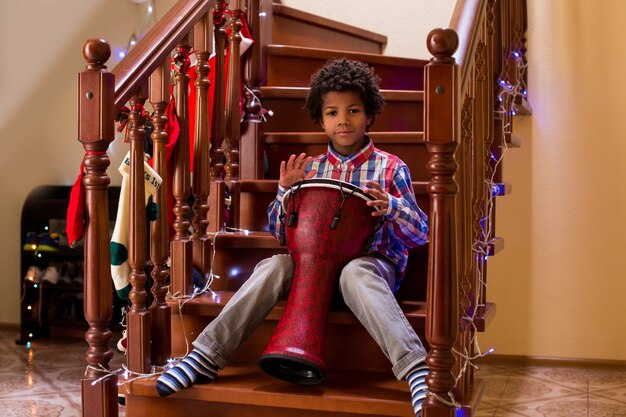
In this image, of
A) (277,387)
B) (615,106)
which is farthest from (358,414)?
(615,106)

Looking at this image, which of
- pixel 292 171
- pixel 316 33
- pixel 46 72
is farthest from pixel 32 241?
pixel 292 171

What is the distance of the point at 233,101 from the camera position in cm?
263

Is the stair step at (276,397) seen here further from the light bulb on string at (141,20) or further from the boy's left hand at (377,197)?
the light bulb on string at (141,20)

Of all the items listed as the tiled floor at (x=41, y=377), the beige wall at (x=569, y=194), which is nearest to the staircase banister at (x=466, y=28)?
the beige wall at (x=569, y=194)

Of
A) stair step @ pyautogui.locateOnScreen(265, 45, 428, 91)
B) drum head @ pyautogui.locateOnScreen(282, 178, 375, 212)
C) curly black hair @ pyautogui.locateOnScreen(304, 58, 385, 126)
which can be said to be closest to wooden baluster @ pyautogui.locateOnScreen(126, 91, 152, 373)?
drum head @ pyautogui.locateOnScreen(282, 178, 375, 212)

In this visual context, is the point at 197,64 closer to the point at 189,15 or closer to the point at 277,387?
the point at 189,15

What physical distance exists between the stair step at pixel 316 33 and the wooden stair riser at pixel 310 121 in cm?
41

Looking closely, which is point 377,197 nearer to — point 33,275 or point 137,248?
point 137,248

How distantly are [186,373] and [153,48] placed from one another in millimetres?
811

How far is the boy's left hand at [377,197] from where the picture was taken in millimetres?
1963

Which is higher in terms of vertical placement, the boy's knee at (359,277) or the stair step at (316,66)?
the stair step at (316,66)

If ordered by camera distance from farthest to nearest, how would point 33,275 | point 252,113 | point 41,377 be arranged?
point 33,275, point 41,377, point 252,113

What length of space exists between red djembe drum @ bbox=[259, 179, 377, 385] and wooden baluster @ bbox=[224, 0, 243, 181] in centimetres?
55

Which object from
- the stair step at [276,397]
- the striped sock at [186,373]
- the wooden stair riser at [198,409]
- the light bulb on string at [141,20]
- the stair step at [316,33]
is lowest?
the wooden stair riser at [198,409]
